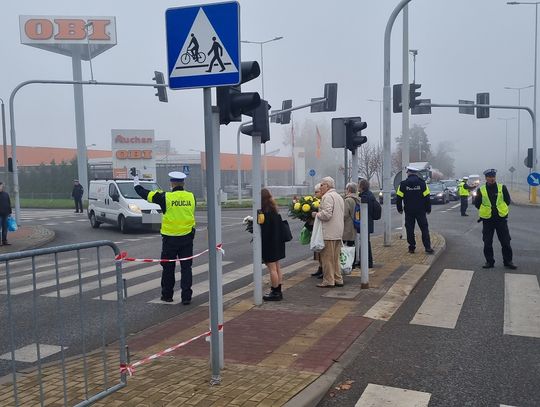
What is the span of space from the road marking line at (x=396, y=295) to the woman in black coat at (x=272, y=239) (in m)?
1.44

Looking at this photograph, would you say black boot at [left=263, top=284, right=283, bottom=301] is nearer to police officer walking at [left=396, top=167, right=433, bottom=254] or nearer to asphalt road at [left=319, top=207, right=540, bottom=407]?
asphalt road at [left=319, top=207, right=540, bottom=407]

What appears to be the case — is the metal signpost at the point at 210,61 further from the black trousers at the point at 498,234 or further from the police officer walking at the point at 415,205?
the police officer walking at the point at 415,205

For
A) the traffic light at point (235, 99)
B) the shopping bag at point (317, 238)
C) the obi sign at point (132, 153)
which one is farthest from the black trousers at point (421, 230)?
the obi sign at point (132, 153)

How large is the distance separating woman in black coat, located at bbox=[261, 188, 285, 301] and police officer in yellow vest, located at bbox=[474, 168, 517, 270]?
4.77 metres

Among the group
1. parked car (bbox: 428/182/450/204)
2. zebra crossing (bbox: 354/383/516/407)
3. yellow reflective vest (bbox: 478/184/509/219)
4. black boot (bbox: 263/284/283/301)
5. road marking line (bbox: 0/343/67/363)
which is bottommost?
parked car (bbox: 428/182/450/204)

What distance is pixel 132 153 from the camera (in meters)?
47.0

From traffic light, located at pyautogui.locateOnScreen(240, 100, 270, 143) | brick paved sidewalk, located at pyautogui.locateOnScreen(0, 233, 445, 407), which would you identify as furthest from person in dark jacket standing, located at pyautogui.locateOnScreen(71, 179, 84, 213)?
traffic light, located at pyautogui.locateOnScreen(240, 100, 270, 143)

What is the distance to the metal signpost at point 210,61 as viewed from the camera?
14.3 feet

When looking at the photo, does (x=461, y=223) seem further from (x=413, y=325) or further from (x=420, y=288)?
(x=413, y=325)

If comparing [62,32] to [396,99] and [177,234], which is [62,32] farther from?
[177,234]

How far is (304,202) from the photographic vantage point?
958 cm

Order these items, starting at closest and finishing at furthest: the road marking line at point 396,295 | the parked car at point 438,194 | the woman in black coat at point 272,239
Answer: the road marking line at point 396,295 → the woman in black coat at point 272,239 → the parked car at point 438,194

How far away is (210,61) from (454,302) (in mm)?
5402

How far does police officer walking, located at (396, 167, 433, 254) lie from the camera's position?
11969mm
